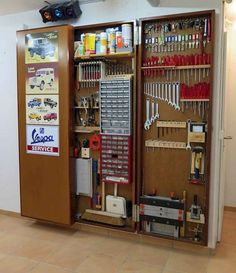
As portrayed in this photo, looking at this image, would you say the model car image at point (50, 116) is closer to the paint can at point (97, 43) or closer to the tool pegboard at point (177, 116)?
the paint can at point (97, 43)

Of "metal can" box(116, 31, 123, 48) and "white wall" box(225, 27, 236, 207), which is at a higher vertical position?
"metal can" box(116, 31, 123, 48)

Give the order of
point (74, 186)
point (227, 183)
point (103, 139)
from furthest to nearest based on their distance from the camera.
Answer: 1. point (227, 183)
2. point (74, 186)
3. point (103, 139)

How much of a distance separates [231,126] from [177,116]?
1.39 m

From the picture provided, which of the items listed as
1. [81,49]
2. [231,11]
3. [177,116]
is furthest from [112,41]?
[231,11]

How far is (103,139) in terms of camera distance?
9.87ft

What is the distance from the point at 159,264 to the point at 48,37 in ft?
8.32

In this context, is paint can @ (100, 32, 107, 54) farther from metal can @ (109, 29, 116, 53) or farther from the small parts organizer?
the small parts organizer

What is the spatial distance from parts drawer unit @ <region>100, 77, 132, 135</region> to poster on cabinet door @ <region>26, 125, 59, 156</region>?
0.56 metres

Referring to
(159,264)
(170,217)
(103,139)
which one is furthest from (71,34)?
(159,264)

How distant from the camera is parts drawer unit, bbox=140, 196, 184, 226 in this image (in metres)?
2.79

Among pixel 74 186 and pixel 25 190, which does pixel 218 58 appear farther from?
pixel 25 190

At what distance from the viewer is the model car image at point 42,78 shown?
3092mm

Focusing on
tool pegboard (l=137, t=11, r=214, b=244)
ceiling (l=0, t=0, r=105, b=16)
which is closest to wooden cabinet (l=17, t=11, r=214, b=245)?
tool pegboard (l=137, t=11, r=214, b=244)

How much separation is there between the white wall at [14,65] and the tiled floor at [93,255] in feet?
0.91
